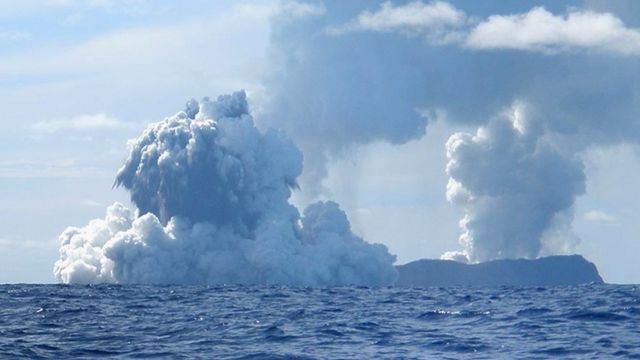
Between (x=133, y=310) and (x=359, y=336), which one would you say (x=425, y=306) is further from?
(x=359, y=336)

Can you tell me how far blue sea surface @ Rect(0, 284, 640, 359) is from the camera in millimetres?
33094

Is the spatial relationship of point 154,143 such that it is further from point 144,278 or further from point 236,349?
point 236,349

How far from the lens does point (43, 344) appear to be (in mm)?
34938

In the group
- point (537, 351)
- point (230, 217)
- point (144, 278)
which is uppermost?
point (230, 217)

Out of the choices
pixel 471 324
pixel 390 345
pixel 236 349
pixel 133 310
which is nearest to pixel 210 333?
pixel 236 349

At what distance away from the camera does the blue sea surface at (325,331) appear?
109 ft

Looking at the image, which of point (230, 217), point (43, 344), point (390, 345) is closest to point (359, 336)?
point (390, 345)

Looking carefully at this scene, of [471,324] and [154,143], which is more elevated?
[154,143]

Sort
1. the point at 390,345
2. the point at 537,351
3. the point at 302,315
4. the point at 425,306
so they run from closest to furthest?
the point at 537,351, the point at 390,345, the point at 302,315, the point at 425,306

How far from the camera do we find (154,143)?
16462 cm

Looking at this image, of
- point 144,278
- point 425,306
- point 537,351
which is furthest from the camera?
point 144,278

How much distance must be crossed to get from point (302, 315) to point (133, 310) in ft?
31.1

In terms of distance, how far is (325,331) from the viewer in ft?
133

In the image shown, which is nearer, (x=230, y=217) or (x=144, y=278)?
(x=144, y=278)
